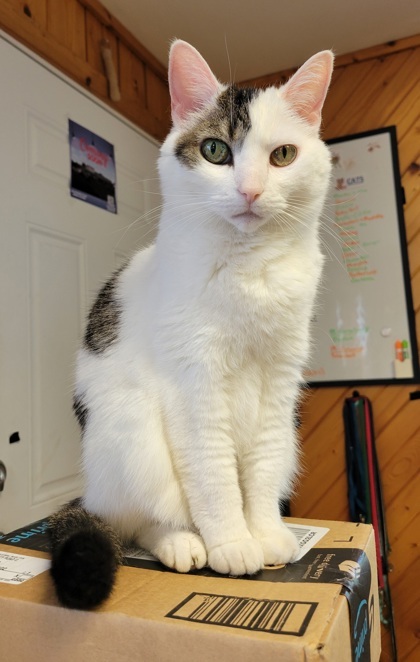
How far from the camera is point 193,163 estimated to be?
2.47ft

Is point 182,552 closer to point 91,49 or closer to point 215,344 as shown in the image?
point 215,344

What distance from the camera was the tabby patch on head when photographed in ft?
2.44

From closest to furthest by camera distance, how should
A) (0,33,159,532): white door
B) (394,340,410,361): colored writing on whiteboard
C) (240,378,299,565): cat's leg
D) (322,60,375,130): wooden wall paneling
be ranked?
(240,378,299,565): cat's leg → (0,33,159,532): white door → (394,340,410,361): colored writing on whiteboard → (322,60,375,130): wooden wall paneling

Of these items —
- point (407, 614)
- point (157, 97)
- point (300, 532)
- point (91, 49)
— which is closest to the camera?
point (300, 532)

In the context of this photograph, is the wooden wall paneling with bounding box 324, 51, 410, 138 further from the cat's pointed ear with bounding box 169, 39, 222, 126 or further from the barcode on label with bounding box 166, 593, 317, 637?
the barcode on label with bounding box 166, 593, 317, 637

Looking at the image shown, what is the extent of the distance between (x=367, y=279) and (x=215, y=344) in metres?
1.57

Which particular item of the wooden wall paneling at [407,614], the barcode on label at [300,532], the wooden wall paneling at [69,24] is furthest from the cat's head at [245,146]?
the wooden wall paneling at [407,614]

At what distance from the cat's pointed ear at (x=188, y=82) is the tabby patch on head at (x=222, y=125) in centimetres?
2

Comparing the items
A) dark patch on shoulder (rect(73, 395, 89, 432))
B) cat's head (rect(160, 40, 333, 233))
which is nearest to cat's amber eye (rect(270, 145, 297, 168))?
cat's head (rect(160, 40, 333, 233))

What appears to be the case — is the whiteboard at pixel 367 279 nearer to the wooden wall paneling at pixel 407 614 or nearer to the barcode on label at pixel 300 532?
the wooden wall paneling at pixel 407 614

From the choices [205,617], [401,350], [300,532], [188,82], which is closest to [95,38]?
[188,82]

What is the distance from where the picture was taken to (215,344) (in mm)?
711

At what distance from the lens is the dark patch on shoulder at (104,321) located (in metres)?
0.86

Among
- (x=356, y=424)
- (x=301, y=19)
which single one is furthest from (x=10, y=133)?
(x=356, y=424)
